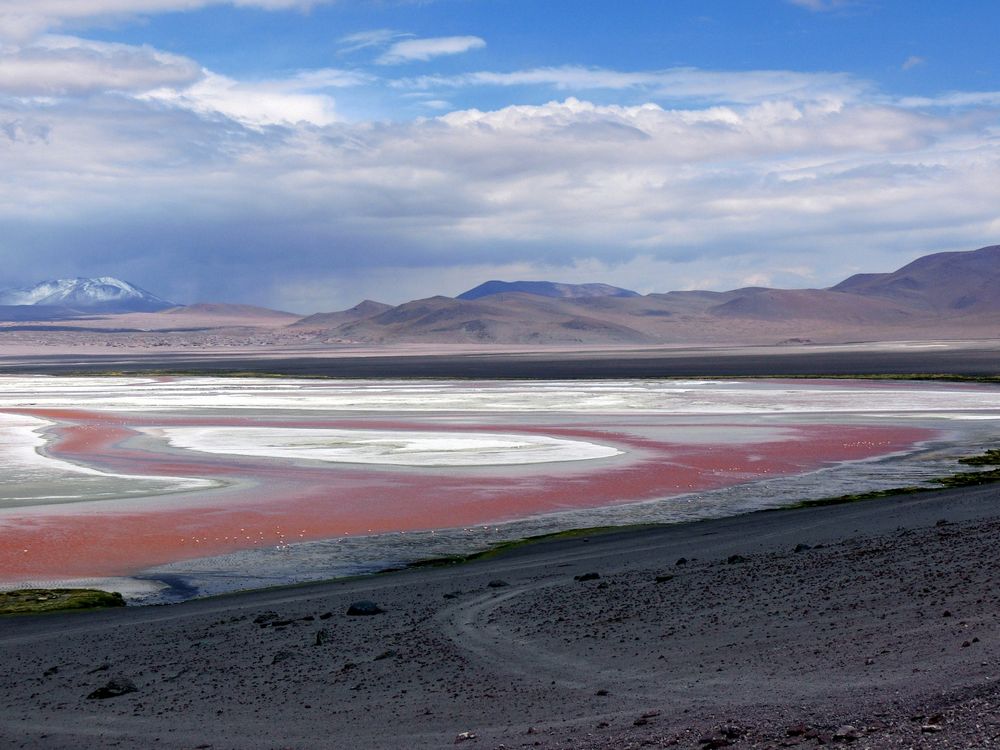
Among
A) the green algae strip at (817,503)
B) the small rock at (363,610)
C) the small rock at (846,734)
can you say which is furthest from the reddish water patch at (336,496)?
the small rock at (846,734)

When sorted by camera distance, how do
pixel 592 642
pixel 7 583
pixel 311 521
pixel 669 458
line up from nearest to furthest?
pixel 592 642
pixel 7 583
pixel 311 521
pixel 669 458

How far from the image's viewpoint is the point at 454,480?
2678 centimetres

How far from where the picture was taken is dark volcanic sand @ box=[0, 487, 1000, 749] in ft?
25.9

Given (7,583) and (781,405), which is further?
(781,405)

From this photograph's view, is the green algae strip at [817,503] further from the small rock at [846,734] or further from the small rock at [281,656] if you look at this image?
the small rock at [846,734]

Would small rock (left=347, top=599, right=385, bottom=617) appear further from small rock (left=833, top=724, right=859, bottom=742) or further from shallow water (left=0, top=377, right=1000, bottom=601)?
small rock (left=833, top=724, right=859, bottom=742)

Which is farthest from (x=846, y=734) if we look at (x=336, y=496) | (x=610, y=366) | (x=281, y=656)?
(x=610, y=366)

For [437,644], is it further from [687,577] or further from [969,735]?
[969,735]

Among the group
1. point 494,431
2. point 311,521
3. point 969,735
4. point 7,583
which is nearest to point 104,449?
point 494,431

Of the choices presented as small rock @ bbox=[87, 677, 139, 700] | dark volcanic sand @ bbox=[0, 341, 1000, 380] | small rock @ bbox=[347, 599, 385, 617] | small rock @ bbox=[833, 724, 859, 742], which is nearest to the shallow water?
small rock @ bbox=[347, 599, 385, 617]

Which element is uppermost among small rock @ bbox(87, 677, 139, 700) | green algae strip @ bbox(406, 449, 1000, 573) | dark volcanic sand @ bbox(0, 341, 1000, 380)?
dark volcanic sand @ bbox(0, 341, 1000, 380)

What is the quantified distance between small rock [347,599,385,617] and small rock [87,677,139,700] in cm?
289

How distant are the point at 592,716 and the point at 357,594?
6.40 metres

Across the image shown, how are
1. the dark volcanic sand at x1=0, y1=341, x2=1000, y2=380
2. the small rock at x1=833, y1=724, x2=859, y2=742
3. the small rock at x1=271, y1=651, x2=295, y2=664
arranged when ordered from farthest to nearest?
1. the dark volcanic sand at x1=0, y1=341, x2=1000, y2=380
2. the small rock at x1=271, y1=651, x2=295, y2=664
3. the small rock at x1=833, y1=724, x2=859, y2=742
